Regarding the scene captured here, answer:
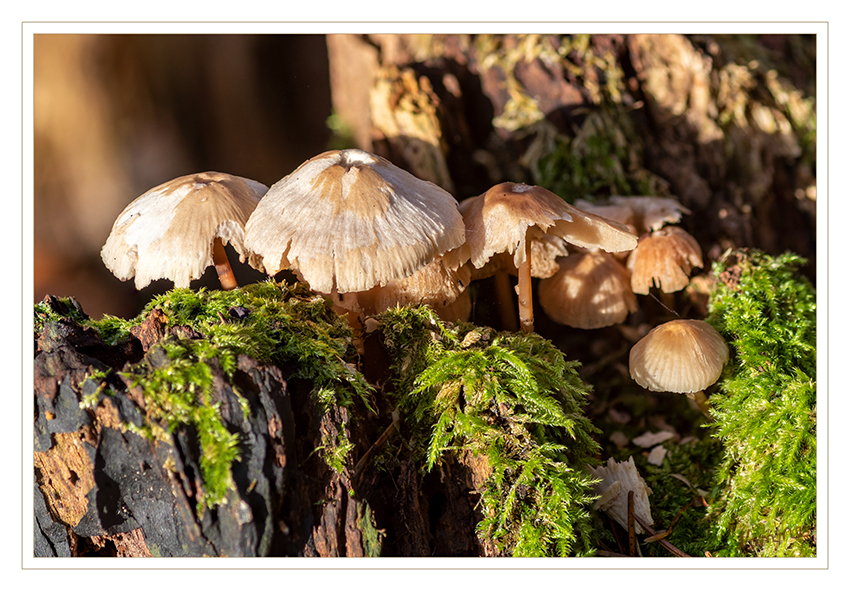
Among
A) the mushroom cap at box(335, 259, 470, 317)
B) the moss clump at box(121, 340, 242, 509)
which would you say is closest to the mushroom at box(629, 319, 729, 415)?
the mushroom cap at box(335, 259, 470, 317)

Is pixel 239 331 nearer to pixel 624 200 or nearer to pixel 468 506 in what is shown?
pixel 468 506

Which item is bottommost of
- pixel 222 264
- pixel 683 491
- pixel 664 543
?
pixel 664 543

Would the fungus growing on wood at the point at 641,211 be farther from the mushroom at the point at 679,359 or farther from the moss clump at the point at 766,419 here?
the mushroom at the point at 679,359

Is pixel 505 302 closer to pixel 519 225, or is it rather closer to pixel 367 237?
pixel 519 225

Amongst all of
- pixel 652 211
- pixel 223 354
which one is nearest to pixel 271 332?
pixel 223 354

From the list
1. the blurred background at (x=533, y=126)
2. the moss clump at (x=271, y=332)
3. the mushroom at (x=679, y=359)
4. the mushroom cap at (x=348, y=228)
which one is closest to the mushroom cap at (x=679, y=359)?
the mushroom at (x=679, y=359)

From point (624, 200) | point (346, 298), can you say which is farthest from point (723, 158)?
point (346, 298)

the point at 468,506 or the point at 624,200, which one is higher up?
the point at 624,200
